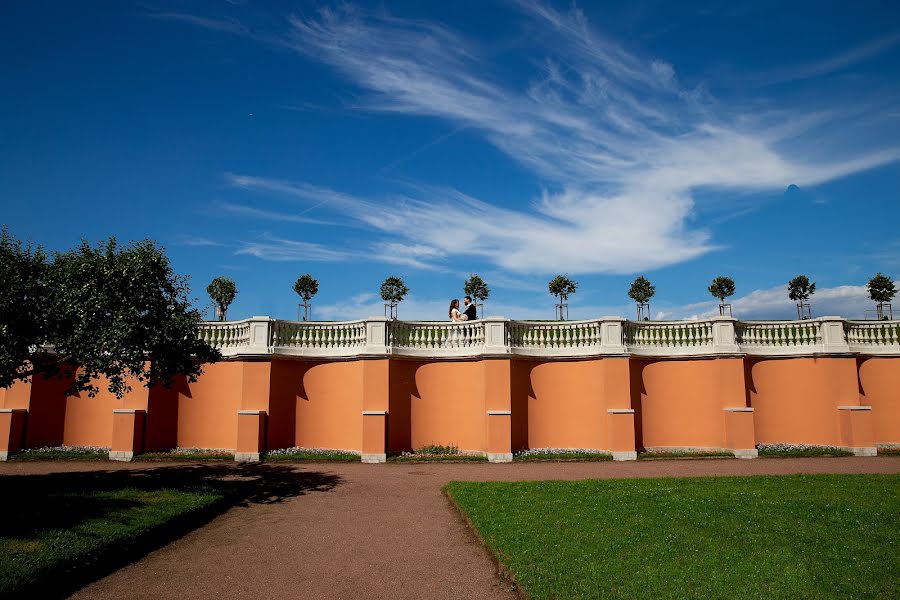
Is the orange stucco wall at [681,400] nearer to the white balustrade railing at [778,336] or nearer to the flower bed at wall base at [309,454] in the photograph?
the white balustrade railing at [778,336]

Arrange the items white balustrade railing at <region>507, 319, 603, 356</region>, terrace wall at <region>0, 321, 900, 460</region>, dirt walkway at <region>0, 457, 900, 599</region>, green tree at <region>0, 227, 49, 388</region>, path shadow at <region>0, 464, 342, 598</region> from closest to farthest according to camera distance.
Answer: dirt walkway at <region>0, 457, 900, 599</region>
path shadow at <region>0, 464, 342, 598</region>
green tree at <region>0, 227, 49, 388</region>
terrace wall at <region>0, 321, 900, 460</region>
white balustrade railing at <region>507, 319, 603, 356</region>

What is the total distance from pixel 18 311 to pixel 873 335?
26.7 metres

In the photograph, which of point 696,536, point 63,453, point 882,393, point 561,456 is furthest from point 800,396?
point 63,453

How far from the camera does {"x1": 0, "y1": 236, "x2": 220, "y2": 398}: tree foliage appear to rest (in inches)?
511

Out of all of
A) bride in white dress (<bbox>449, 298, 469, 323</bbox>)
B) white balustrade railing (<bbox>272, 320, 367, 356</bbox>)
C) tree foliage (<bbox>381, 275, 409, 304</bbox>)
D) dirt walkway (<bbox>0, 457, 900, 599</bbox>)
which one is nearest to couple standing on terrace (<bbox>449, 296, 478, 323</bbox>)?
bride in white dress (<bbox>449, 298, 469, 323</bbox>)

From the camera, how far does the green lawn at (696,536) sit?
22.3 feet

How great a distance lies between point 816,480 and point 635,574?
30.1ft

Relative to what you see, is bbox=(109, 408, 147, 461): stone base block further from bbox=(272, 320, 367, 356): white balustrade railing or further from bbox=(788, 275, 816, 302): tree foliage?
bbox=(788, 275, 816, 302): tree foliage

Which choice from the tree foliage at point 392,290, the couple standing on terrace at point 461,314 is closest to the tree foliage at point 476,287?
the tree foliage at point 392,290

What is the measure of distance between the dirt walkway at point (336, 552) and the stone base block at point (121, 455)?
8.49m

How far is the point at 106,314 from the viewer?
533 inches

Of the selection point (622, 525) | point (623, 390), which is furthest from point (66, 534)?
point (623, 390)

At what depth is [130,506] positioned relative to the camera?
1070cm

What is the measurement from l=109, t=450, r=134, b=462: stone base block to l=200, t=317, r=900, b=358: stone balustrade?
449 cm
